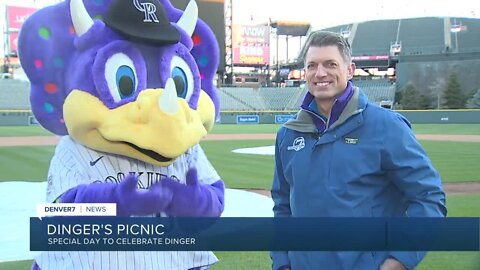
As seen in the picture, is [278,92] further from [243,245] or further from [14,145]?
[14,145]

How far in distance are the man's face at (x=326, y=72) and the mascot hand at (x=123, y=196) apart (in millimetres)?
793

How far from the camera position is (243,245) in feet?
5.52

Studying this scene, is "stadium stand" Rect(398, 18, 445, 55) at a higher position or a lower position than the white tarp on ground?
higher

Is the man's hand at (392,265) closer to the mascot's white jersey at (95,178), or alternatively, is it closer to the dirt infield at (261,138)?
the mascot's white jersey at (95,178)

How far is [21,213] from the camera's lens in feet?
8.89

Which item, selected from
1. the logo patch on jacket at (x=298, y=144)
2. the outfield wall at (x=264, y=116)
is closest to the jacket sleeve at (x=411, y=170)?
the logo patch on jacket at (x=298, y=144)

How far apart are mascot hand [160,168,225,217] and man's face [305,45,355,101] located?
0.73 metres

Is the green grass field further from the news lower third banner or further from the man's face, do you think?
the man's face

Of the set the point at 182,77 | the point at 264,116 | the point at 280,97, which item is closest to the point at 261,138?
the point at 264,116

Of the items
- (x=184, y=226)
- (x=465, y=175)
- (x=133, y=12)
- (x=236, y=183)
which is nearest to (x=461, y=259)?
(x=184, y=226)

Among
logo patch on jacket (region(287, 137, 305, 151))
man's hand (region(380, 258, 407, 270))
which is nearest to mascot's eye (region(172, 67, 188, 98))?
logo patch on jacket (region(287, 137, 305, 151))

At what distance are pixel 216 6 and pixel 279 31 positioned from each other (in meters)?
0.39

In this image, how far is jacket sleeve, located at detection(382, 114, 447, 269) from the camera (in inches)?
55.7

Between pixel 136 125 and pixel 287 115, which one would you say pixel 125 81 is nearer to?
pixel 136 125
